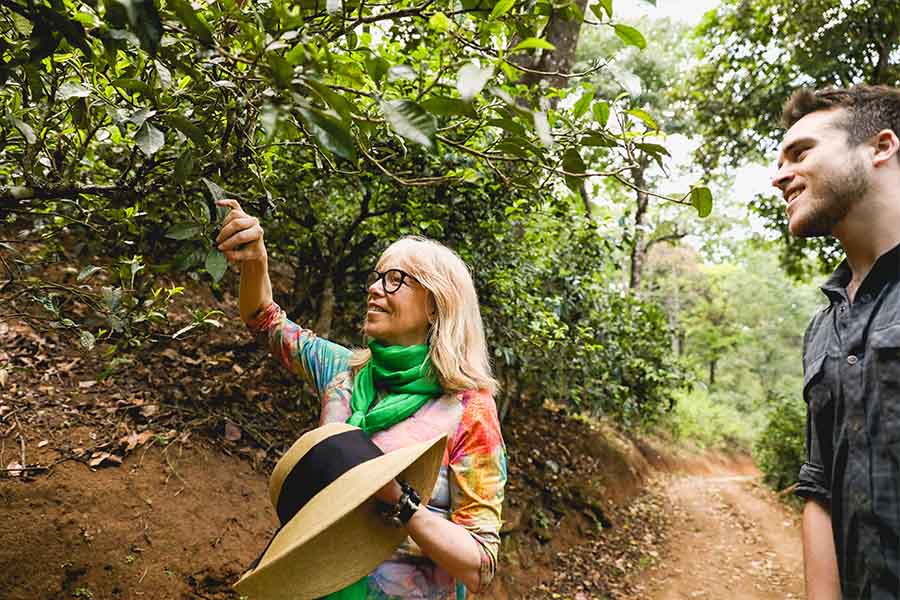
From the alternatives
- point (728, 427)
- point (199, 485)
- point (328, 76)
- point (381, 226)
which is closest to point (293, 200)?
point (381, 226)

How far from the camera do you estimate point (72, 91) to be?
1565mm

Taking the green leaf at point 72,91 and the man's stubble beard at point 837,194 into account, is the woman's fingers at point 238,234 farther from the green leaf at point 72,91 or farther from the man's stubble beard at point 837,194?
the man's stubble beard at point 837,194

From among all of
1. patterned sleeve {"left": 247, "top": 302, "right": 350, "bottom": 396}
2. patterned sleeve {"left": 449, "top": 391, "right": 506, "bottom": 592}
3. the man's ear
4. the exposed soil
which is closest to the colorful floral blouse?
patterned sleeve {"left": 449, "top": 391, "right": 506, "bottom": 592}

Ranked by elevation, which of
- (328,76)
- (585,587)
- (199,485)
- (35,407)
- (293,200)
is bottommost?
(585,587)

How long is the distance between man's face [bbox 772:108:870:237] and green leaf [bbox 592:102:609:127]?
69 cm

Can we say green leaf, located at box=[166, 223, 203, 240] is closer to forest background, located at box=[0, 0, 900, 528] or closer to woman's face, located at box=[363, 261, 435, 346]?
forest background, located at box=[0, 0, 900, 528]

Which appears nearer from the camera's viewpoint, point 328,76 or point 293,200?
point 328,76

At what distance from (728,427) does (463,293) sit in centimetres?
2248

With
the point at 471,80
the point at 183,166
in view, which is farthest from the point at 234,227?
the point at 471,80

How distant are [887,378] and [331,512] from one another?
5.04ft

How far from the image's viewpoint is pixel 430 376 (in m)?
1.91

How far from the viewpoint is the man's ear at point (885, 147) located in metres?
1.69

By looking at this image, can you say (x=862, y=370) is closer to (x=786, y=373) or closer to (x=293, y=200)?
(x=293, y=200)

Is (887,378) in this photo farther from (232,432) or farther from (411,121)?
(232,432)
